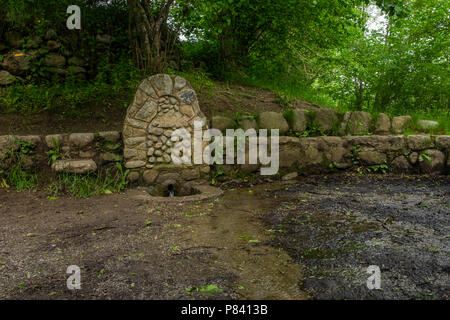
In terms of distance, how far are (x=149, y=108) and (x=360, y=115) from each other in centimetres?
362

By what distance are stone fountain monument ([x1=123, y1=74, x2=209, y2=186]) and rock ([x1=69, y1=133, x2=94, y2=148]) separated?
0.49 m

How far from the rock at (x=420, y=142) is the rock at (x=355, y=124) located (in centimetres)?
70

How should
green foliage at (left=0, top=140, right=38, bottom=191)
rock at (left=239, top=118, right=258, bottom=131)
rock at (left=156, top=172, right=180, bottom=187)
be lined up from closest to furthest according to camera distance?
1. green foliage at (left=0, top=140, right=38, bottom=191)
2. rock at (left=156, top=172, right=180, bottom=187)
3. rock at (left=239, top=118, right=258, bottom=131)

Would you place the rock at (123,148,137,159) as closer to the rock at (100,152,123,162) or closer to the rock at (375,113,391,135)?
the rock at (100,152,123,162)

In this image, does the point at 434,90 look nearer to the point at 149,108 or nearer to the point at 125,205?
the point at 149,108

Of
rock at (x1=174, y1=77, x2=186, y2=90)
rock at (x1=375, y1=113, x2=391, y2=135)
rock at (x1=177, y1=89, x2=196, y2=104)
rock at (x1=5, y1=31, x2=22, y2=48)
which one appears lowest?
rock at (x1=375, y1=113, x2=391, y2=135)

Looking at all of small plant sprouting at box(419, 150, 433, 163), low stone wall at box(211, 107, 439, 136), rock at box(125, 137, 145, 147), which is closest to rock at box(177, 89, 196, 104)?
low stone wall at box(211, 107, 439, 136)

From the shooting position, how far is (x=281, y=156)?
16.7ft

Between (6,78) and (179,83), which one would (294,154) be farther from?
(6,78)

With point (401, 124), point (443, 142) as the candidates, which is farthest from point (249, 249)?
point (401, 124)

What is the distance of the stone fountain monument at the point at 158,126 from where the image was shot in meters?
4.45

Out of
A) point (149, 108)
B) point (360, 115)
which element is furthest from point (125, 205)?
point (360, 115)

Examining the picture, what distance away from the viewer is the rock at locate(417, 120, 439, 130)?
5832 millimetres
